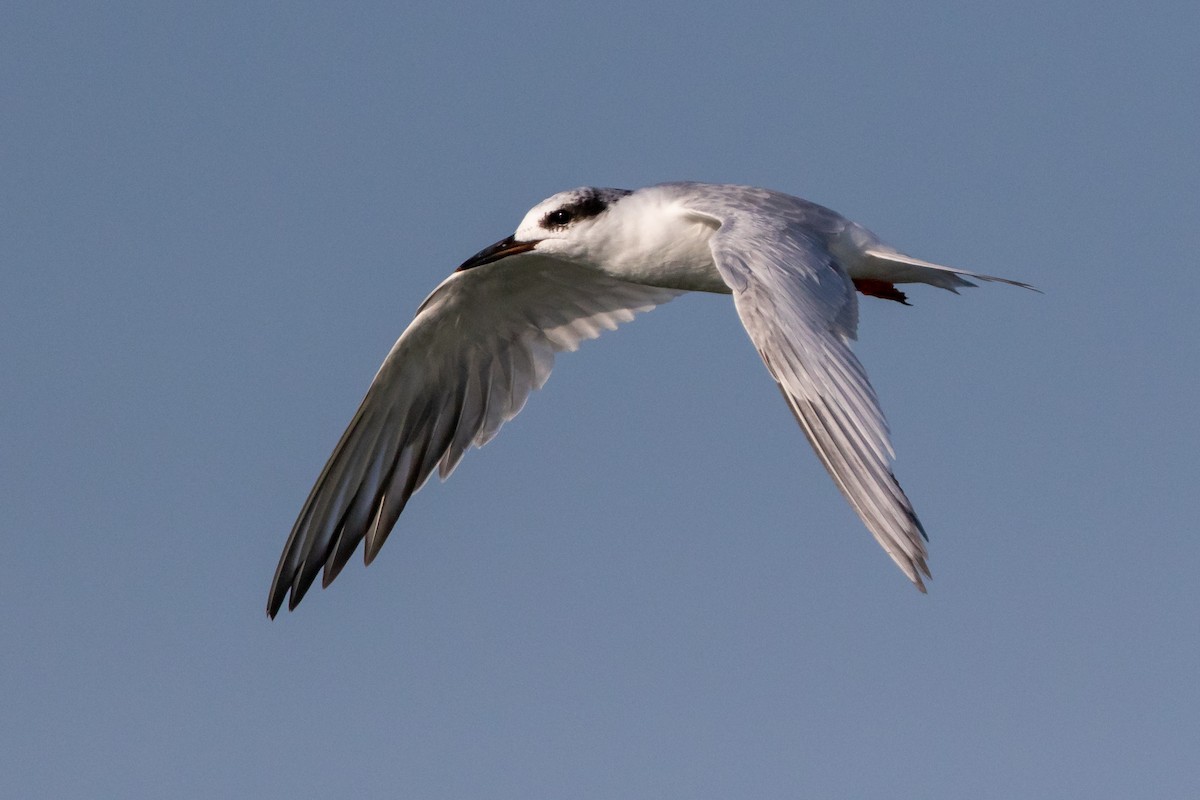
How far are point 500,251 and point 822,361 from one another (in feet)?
12.8

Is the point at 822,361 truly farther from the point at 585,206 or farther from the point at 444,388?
the point at 444,388

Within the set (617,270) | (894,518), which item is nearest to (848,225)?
(617,270)

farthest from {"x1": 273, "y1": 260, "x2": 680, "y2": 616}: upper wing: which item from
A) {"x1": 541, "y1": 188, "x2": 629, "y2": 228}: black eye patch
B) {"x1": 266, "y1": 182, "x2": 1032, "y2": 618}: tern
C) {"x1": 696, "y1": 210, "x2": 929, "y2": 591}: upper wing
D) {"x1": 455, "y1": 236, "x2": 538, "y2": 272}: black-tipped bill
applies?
{"x1": 696, "y1": 210, "x2": 929, "y2": 591}: upper wing

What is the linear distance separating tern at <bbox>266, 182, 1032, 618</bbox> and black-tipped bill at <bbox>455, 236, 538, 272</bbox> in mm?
11

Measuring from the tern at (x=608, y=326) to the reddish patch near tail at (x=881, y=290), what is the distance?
0.02 meters

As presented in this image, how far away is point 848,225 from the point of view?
38.0 feet

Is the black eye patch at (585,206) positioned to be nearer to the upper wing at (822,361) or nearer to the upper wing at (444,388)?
the upper wing at (444,388)

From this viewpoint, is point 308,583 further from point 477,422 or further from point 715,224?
point 715,224

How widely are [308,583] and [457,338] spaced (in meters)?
2.21

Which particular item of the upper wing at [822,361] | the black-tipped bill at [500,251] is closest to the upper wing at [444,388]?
the black-tipped bill at [500,251]

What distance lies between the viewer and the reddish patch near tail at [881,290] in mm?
12164

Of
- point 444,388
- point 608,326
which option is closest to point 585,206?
point 608,326

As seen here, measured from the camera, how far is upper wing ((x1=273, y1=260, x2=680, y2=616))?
1307 cm

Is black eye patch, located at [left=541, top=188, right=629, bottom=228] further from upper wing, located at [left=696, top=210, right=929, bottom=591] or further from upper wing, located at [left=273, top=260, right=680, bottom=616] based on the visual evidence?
upper wing, located at [left=696, top=210, right=929, bottom=591]
